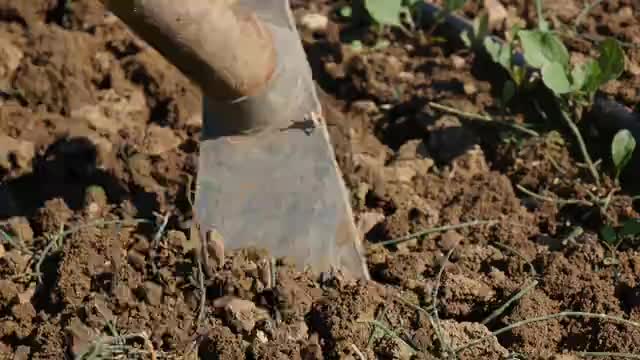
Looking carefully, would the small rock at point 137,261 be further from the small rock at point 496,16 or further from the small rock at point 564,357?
the small rock at point 496,16

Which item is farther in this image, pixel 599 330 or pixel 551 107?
pixel 551 107

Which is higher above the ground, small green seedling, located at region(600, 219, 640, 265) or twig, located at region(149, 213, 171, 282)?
small green seedling, located at region(600, 219, 640, 265)

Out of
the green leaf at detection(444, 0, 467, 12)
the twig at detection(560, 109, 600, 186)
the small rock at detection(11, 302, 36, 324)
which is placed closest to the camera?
the small rock at detection(11, 302, 36, 324)

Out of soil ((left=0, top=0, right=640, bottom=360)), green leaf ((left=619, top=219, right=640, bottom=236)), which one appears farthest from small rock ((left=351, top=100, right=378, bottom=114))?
green leaf ((left=619, top=219, right=640, bottom=236))

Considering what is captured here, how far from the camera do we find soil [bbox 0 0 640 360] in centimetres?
162

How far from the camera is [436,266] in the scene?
1747mm

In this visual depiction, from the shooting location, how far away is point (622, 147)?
6.07ft

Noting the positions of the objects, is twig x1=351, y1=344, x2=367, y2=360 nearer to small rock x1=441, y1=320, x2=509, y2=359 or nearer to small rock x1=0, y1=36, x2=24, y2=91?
small rock x1=441, y1=320, x2=509, y2=359

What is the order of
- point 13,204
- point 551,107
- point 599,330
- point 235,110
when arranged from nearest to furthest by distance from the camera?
point 599,330
point 235,110
point 13,204
point 551,107

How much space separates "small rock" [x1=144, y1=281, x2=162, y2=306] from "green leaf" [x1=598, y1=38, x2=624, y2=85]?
2.88 feet

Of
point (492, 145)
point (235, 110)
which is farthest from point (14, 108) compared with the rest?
point (492, 145)

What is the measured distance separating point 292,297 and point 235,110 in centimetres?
32

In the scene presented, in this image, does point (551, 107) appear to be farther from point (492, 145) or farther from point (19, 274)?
point (19, 274)

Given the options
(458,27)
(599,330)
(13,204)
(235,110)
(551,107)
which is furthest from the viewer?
(458,27)
